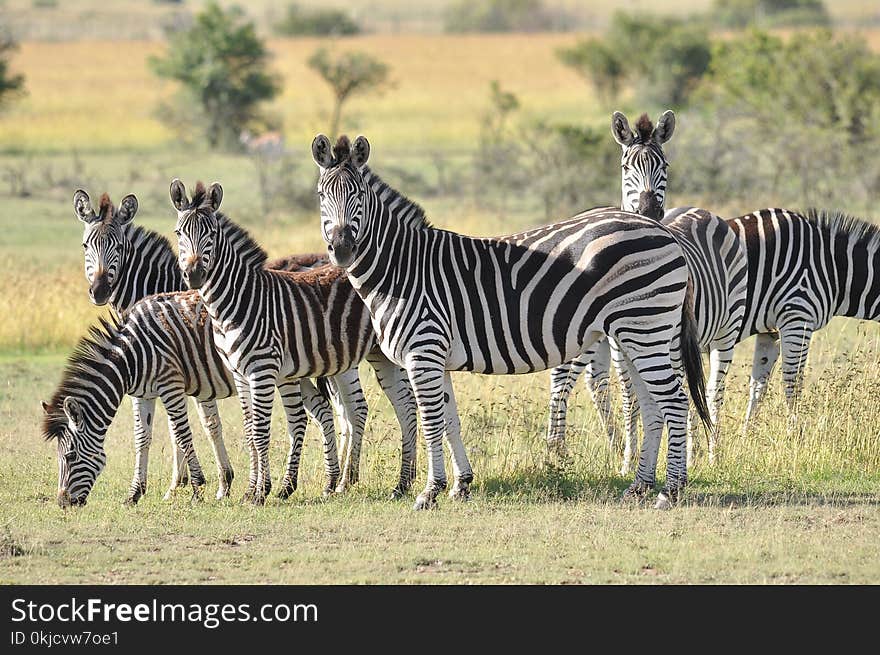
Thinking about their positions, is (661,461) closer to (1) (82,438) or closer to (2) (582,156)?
(1) (82,438)

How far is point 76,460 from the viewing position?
31.5 ft

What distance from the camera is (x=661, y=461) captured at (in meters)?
10.8

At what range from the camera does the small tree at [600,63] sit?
5156 cm

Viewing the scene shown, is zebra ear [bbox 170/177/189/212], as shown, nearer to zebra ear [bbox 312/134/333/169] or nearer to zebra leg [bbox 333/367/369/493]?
zebra ear [bbox 312/134/333/169]

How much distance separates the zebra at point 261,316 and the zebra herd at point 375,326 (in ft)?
0.05

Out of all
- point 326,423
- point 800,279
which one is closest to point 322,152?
point 326,423

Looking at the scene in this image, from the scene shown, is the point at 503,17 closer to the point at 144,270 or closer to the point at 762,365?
the point at 762,365

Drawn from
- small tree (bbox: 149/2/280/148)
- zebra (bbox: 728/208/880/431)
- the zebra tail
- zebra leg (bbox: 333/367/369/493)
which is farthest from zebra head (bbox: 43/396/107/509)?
small tree (bbox: 149/2/280/148)

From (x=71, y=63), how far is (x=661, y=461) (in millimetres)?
56504

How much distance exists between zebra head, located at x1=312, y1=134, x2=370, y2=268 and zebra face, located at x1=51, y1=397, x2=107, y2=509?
2.37m

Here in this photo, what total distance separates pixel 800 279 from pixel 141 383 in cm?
591

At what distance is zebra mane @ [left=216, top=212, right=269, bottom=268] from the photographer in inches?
384

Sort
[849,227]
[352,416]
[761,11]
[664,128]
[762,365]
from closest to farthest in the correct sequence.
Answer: [352,416]
[664,128]
[849,227]
[762,365]
[761,11]
